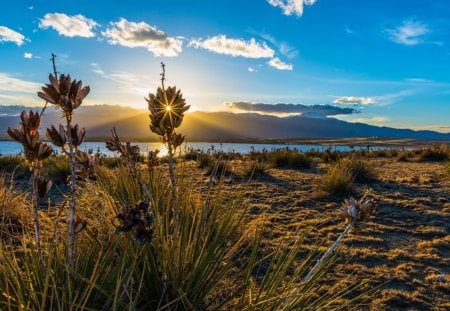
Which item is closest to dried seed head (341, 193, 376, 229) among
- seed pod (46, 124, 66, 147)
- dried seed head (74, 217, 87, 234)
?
dried seed head (74, 217, 87, 234)

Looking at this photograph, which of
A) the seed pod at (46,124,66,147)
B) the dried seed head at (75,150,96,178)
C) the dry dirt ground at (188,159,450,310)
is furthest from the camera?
the dry dirt ground at (188,159,450,310)

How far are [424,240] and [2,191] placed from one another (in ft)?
19.0

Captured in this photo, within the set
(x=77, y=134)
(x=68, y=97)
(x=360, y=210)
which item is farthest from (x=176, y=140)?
(x=360, y=210)

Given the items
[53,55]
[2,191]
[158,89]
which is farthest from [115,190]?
[53,55]

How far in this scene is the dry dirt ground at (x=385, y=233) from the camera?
11.5ft

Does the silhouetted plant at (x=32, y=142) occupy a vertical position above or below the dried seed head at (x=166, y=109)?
below

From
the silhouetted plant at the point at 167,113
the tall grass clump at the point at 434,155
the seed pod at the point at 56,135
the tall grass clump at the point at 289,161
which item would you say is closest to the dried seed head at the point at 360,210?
the silhouetted plant at the point at 167,113

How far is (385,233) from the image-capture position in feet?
17.5

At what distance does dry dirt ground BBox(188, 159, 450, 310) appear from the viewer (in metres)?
3.51

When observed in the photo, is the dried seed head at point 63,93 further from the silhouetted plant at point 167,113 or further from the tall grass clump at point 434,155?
the tall grass clump at point 434,155

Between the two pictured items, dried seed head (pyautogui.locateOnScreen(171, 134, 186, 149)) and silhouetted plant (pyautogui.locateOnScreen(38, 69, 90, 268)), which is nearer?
silhouetted plant (pyautogui.locateOnScreen(38, 69, 90, 268))

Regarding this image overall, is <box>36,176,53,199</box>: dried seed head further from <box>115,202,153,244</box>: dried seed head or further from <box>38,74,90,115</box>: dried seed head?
<box>115,202,153,244</box>: dried seed head

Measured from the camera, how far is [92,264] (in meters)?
2.22

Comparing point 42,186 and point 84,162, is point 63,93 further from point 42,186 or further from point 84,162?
point 84,162
